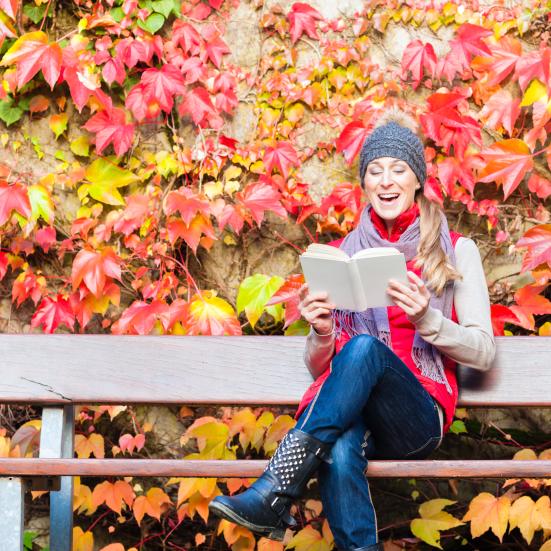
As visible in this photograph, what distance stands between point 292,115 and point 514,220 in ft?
2.91

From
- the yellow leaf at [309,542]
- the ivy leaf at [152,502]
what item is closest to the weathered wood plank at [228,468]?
the yellow leaf at [309,542]

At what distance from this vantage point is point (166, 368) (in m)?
2.57

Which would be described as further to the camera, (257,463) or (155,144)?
(155,144)

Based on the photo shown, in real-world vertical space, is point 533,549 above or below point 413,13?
below

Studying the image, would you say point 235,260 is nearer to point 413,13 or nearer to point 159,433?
point 159,433

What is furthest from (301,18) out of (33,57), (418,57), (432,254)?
(432,254)

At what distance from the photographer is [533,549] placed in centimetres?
301

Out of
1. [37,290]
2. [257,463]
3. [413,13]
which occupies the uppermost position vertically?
[413,13]

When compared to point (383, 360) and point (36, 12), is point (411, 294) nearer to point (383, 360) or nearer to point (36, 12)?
point (383, 360)

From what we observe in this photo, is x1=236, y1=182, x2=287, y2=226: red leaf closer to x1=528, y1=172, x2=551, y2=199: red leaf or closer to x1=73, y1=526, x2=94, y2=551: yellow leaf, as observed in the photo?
x1=528, y1=172, x2=551, y2=199: red leaf

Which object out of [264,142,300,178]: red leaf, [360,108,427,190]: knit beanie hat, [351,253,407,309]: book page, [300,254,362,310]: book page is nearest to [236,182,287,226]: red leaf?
[264,142,300,178]: red leaf

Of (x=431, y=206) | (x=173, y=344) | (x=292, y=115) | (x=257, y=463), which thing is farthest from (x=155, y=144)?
(x=257, y=463)

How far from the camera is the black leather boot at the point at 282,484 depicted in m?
1.93

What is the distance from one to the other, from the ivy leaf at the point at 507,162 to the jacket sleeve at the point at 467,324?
1.71 ft
